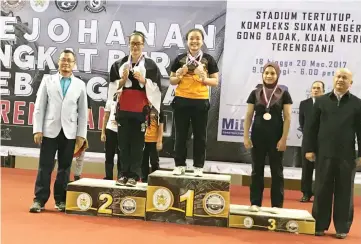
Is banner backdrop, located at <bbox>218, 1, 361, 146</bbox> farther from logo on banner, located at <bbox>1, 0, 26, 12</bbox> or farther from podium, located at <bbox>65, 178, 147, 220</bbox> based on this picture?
logo on banner, located at <bbox>1, 0, 26, 12</bbox>

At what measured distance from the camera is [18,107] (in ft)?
20.0

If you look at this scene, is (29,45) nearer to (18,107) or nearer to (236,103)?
(18,107)

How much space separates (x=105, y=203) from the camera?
3.72 m

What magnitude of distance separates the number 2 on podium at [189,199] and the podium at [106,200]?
1.04 feet

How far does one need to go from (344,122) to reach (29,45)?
4.28m

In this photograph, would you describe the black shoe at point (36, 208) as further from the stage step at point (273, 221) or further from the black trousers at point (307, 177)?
the black trousers at point (307, 177)

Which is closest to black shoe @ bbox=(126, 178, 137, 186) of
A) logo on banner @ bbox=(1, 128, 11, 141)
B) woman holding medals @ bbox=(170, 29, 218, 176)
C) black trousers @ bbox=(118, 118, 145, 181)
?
black trousers @ bbox=(118, 118, 145, 181)

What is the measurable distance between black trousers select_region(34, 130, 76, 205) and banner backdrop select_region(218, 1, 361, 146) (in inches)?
94.1

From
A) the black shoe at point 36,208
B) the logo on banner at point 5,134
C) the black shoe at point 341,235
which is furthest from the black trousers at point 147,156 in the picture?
the logo on banner at point 5,134

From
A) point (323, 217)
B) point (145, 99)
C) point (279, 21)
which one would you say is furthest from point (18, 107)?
point (323, 217)

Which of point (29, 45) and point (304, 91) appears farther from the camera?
point (29, 45)

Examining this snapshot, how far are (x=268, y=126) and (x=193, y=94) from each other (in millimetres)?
640

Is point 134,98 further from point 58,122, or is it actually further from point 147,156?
point 147,156

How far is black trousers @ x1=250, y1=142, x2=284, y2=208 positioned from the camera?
3.67 meters
